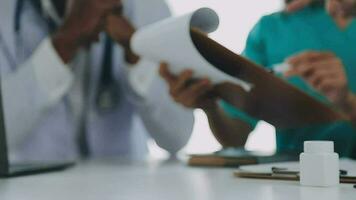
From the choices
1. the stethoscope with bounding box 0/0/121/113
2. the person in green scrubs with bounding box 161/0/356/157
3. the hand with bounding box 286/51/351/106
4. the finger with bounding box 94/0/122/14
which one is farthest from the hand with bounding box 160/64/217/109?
the stethoscope with bounding box 0/0/121/113

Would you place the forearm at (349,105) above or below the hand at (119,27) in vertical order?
below

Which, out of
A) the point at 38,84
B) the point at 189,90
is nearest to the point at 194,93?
the point at 189,90

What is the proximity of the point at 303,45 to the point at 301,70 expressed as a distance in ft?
0.54

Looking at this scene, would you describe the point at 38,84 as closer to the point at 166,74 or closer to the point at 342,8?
the point at 166,74

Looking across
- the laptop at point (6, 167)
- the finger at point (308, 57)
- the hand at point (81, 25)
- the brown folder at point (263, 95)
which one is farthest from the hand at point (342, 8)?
the laptop at point (6, 167)

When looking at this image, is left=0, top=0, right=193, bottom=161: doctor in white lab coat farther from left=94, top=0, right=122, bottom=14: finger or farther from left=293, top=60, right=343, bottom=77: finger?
left=293, top=60, right=343, bottom=77: finger

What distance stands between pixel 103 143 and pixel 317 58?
675mm

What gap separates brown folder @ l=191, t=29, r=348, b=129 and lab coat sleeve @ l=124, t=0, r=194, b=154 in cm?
38

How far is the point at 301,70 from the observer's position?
0.81 meters

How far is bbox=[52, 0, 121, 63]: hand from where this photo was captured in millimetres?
1003

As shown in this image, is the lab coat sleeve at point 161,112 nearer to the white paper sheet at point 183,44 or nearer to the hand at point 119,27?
the hand at point 119,27

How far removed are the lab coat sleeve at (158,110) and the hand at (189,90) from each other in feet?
0.84

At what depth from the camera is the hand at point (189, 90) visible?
0.79 metres

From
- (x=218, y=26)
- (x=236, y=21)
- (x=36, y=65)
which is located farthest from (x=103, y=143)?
(x=218, y=26)
